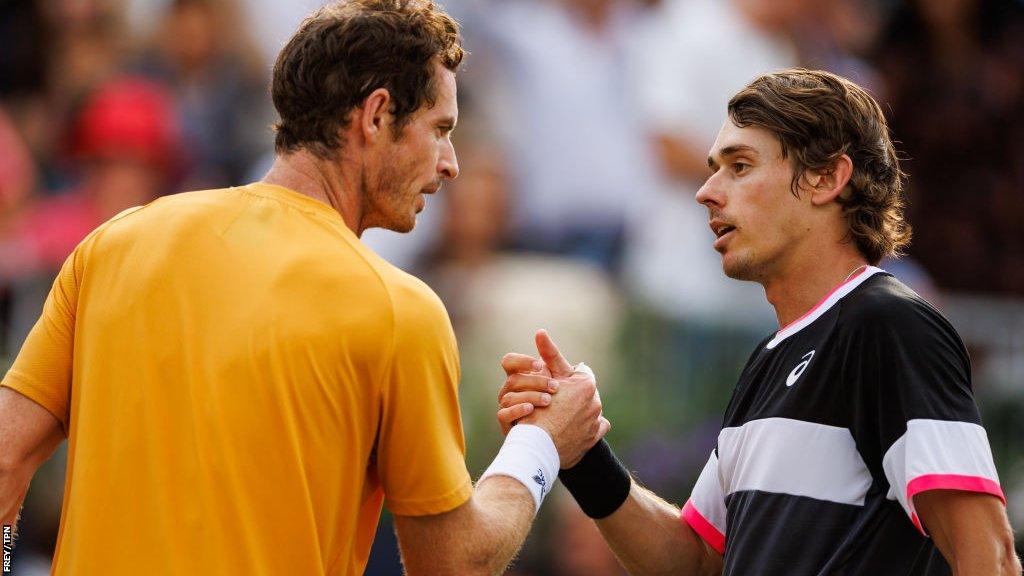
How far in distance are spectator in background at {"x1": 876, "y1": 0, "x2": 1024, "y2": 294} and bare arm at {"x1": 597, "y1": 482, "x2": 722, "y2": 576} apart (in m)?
6.79

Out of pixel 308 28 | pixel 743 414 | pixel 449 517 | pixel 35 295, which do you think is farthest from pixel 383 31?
pixel 35 295

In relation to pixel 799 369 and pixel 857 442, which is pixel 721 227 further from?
pixel 857 442

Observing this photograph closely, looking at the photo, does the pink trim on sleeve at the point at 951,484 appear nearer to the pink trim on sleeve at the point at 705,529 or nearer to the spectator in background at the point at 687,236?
the pink trim on sleeve at the point at 705,529

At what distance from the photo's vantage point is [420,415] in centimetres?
328

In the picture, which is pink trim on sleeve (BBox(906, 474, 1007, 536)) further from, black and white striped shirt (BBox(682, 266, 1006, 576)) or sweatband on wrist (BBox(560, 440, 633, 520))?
sweatband on wrist (BBox(560, 440, 633, 520))

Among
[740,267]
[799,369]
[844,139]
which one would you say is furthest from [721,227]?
[799,369]

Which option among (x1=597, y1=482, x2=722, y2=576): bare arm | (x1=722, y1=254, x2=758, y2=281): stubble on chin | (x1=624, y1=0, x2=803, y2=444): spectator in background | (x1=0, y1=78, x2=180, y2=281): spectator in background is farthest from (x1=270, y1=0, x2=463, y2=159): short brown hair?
(x1=0, y1=78, x2=180, y2=281): spectator in background

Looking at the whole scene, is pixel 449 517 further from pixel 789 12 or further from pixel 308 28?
pixel 789 12

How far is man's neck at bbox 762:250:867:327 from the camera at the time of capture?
390 cm

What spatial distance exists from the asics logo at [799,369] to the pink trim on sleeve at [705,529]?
67 cm

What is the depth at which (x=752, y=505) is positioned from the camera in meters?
3.71

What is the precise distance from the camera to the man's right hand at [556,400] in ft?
13.0

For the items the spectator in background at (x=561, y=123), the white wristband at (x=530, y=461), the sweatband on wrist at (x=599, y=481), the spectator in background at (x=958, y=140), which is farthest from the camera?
the spectator in background at (x=958, y=140)

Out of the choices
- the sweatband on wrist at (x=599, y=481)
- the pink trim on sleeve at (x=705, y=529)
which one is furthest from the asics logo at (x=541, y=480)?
the pink trim on sleeve at (x=705, y=529)
